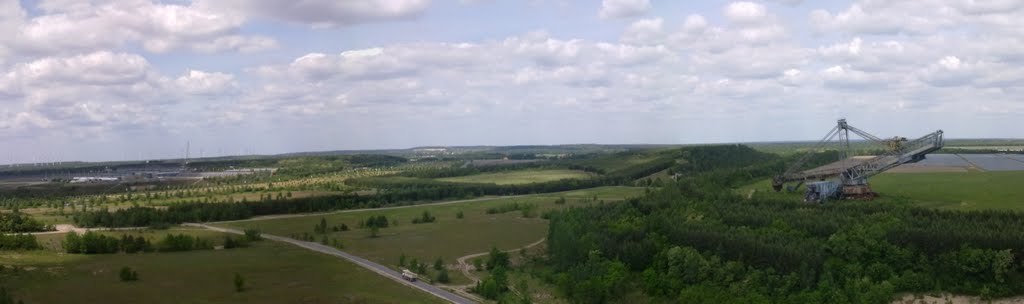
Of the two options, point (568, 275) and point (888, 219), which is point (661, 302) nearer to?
point (568, 275)

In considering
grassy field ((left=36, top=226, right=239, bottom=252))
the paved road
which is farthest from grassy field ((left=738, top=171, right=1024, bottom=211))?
grassy field ((left=36, top=226, right=239, bottom=252))

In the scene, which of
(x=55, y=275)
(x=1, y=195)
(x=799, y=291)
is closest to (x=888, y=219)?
(x=799, y=291)

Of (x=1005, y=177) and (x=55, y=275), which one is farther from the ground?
(x=1005, y=177)

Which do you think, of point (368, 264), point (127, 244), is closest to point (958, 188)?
point (368, 264)

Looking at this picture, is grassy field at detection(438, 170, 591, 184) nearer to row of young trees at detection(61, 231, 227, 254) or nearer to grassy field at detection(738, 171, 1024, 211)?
grassy field at detection(738, 171, 1024, 211)

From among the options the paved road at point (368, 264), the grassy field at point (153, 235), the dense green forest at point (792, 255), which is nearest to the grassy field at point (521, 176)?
the paved road at point (368, 264)
